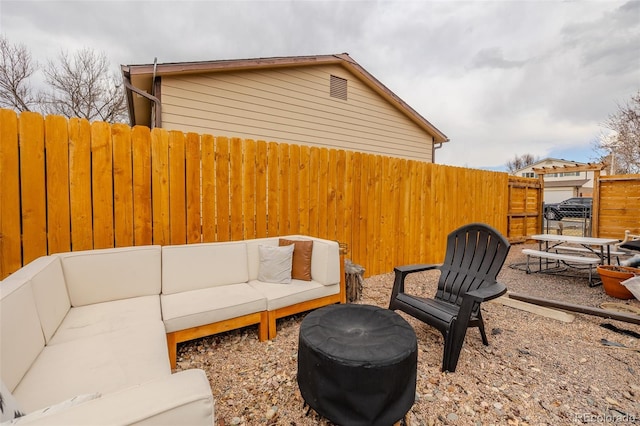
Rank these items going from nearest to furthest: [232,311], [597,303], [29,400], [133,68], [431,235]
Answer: [29,400] < [232,311] < [597,303] < [133,68] < [431,235]

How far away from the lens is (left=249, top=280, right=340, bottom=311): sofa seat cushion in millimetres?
2566

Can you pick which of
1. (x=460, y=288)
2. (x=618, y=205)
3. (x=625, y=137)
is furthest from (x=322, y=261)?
(x=625, y=137)

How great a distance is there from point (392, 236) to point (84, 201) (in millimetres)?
4100

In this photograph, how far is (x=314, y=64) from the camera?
629 cm

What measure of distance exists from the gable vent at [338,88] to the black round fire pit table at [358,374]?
6292mm

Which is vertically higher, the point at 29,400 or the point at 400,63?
the point at 400,63

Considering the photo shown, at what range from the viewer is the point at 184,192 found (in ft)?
9.94

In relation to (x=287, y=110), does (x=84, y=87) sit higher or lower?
higher

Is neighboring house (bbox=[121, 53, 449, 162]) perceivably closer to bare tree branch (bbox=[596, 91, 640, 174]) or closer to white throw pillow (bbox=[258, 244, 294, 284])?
white throw pillow (bbox=[258, 244, 294, 284])

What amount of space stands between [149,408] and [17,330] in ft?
3.87

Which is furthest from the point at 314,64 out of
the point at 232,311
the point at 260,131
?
the point at 232,311

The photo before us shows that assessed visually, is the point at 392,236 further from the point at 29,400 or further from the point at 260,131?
the point at 29,400

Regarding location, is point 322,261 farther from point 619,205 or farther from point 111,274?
point 619,205

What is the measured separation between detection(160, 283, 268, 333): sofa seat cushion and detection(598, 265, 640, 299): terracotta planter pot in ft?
14.6
